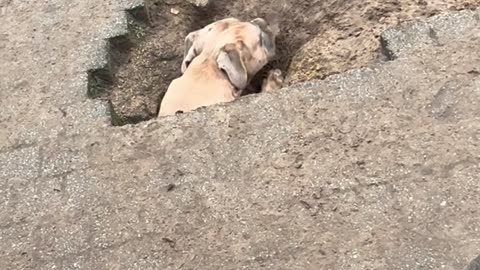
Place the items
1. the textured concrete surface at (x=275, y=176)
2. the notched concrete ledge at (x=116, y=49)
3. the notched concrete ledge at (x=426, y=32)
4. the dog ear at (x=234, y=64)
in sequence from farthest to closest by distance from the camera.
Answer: the dog ear at (x=234, y=64)
the notched concrete ledge at (x=116, y=49)
the notched concrete ledge at (x=426, y=32)
the textured concrete surface at (x=275, y=176)

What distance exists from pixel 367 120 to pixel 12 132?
1520 millimetres

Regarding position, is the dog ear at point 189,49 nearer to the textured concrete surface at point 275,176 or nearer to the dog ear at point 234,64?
the dog ear at point 234,64

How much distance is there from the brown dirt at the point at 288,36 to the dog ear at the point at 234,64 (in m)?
0.23

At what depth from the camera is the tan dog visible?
3770mm

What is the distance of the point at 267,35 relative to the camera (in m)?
4.14

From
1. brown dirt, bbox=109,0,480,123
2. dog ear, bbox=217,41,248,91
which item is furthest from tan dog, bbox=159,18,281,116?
brown dirt, bbox=109,0,480,123

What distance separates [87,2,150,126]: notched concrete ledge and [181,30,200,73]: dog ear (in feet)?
0.77

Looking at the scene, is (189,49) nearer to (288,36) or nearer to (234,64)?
(234,64)

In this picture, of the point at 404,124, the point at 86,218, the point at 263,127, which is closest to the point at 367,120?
the point at 404,124

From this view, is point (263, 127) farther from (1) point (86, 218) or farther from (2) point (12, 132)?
(2) point (12, 132)

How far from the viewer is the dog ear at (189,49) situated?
4133mm

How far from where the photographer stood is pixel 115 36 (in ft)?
13.2

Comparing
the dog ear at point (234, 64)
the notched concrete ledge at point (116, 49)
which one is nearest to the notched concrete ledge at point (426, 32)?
the dog ear at point (234, 64)

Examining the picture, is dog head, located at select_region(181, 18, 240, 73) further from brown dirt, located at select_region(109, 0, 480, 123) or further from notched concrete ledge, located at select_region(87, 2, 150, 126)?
notched concrete ledge, located at select_region(87, 2, 150, 126)
